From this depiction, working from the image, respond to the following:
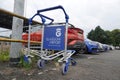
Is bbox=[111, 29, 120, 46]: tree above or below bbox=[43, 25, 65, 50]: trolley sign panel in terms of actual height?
above

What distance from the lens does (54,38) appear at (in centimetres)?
462

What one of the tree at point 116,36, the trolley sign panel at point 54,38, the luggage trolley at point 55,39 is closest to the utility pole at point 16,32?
the luggage trolley at point 55,39

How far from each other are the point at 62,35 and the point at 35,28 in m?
Answer: 1.29

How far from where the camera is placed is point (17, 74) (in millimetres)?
3805

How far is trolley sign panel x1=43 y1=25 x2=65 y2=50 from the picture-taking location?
4477 mm

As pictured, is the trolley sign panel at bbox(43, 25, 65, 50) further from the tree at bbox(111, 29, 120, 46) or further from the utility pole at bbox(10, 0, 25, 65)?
the tree at bbox(111, 29, 120, 46)

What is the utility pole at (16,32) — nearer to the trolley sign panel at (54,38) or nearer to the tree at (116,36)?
the trolley sign panel at (54,38)

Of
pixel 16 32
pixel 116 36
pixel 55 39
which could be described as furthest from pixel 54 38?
pixel 116 36

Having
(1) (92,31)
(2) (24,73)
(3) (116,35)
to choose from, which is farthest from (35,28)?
(3) (116,35)

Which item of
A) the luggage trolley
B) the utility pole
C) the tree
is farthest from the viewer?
the tree

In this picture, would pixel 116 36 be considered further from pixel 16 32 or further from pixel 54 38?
pixel 16 32

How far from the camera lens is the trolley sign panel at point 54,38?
448cm

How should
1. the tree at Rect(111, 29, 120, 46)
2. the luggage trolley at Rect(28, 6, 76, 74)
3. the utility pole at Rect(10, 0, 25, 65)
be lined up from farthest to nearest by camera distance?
1. the tree at Rect(111, 29, 120, 46)
2. the utility pole at Rect(10, 0, 25, 65)
3. the luggage trolley at Rect(28, 6, 76, 74)

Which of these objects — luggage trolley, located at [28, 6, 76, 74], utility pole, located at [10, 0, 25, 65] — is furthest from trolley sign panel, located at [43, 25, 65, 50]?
utility pole, located at [10, 0, 25, 65]
